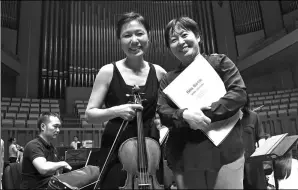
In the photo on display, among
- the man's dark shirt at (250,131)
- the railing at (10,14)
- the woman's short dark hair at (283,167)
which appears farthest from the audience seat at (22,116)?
the woman's short dark hair at (283,167)

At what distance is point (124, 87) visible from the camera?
1469mm

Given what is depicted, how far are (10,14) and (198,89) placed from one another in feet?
30.8

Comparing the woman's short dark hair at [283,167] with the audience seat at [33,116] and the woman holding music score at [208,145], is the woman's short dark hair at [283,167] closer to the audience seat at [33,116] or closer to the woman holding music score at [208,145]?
the woman holding music score at [208,145]

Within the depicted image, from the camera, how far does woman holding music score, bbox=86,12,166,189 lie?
55.0 inches

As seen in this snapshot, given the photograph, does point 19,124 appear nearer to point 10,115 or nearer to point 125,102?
point 10,115

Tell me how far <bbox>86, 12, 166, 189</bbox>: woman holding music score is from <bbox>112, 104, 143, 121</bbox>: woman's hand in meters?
0.05

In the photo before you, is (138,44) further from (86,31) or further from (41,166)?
(86,31)

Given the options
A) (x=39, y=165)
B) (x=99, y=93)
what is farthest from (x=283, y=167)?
(x=39, y=165)

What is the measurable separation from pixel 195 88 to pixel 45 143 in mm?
1746

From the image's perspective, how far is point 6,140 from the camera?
20.2 ft

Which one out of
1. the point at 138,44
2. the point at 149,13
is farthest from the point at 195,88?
the point at 149,13

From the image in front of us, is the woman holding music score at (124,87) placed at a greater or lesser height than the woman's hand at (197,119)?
greater

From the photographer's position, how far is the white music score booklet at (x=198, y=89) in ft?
3.94

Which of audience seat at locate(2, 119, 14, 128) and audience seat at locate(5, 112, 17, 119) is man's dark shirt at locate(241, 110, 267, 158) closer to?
audience seat at locate(2, 119, 14, 128)
